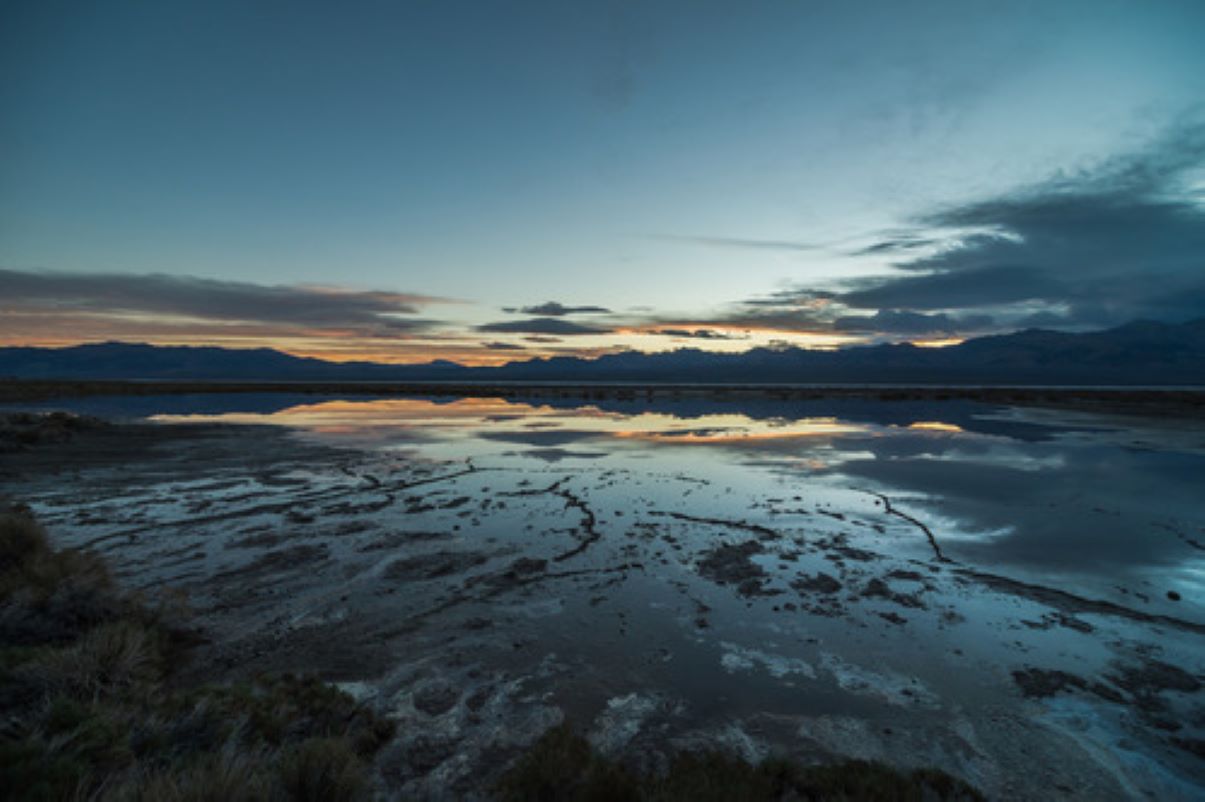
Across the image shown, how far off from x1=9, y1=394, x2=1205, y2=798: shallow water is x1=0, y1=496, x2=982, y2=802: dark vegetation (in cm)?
75

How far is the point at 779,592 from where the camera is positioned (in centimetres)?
1045

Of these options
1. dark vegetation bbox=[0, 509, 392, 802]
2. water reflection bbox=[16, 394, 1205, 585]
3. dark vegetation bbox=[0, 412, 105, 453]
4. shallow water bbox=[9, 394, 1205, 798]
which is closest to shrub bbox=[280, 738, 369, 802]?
dark vegetation bbox=[0, 509, 392, 802]

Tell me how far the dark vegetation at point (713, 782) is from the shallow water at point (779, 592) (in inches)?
26.9

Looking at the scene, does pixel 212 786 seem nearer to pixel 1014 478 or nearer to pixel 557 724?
pixel 557 724

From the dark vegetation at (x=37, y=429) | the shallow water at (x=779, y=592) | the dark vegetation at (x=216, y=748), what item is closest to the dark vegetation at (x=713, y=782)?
the dark vegetation at (x=216, y=748)

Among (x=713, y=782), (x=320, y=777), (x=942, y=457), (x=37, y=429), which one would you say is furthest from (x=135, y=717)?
(x=37, y=429)

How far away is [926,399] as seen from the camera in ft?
247

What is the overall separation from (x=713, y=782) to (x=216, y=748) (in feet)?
15.1

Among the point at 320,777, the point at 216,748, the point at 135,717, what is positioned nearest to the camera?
the point at 320,777

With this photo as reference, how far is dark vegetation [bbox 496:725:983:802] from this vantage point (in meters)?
4.87

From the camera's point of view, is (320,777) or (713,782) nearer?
(320,777)

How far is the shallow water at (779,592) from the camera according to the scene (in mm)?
6461

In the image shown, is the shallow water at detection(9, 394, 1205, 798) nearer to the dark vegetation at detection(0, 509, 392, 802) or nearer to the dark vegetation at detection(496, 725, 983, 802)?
the dark vegetation at detection(496, 725, 983, 802)

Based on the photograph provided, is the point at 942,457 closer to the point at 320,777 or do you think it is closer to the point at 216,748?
the point at 320,777
